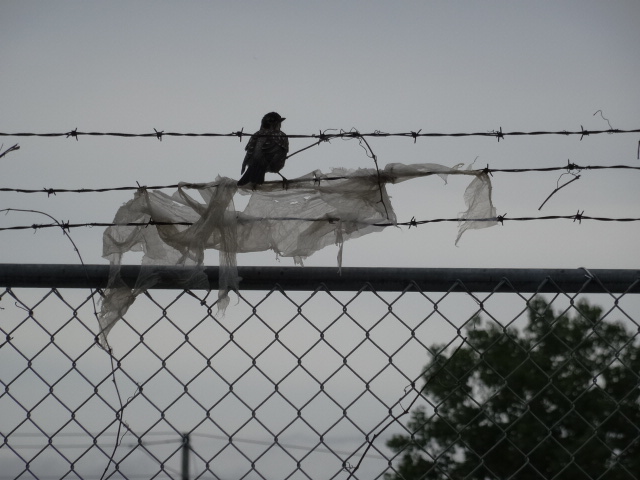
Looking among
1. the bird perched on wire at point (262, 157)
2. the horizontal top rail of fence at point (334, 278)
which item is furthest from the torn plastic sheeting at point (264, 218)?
the bird perched on wire at point (262, 157)

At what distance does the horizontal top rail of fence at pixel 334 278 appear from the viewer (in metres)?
2.52

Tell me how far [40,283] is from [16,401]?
350mm

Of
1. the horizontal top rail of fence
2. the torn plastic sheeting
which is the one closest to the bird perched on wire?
the torn plastic sheeting

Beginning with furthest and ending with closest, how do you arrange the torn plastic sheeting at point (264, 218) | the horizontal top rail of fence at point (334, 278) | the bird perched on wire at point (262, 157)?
the bird perched on wire at point (262, 157) < the torn plastic sheeting at point (264, 218) < the horizontal top rail of fence at point (334, 278)

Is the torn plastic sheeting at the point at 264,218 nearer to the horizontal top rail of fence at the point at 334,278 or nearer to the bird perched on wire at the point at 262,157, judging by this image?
the horizontal top rail of fence at the point at 334,278

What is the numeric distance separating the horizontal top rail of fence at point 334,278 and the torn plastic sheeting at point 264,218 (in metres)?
0.05

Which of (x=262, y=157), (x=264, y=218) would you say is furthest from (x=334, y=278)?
(x=262, y=157)

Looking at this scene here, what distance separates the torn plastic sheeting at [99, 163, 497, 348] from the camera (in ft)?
8.73

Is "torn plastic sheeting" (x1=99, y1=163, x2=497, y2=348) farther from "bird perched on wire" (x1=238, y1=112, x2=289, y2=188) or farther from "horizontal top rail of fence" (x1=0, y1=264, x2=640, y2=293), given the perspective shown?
"bird perched on wire" (x1=238, y1=112, x2=289, y2=188)

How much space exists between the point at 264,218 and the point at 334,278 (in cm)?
34

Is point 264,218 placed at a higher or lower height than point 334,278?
higher

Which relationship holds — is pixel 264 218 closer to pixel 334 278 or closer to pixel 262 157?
pixel 334 278

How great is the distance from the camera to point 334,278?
8.34ft

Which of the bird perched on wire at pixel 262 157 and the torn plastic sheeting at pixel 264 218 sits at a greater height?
the bird perched on wire at pixel 262 157
